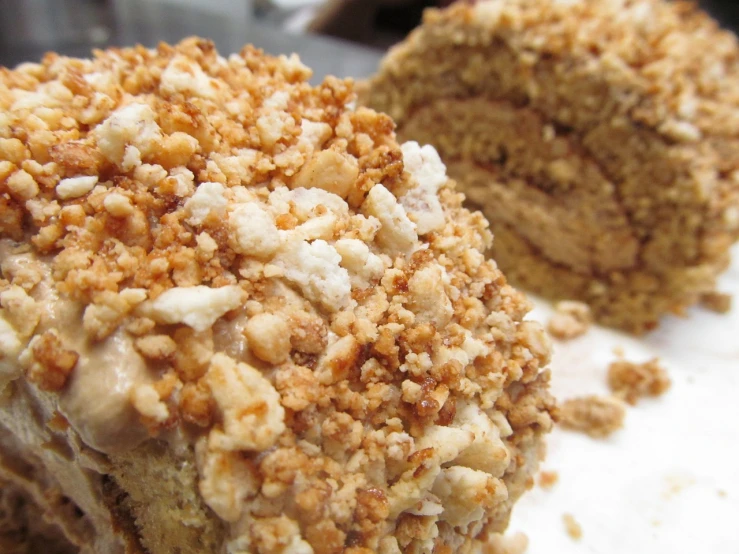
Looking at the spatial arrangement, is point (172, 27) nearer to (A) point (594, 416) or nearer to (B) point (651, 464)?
(A) point (594, 416)

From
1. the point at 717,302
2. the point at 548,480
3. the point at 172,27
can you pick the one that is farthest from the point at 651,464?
the point at 172,27

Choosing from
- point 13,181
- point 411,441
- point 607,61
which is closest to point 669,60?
point 607,61

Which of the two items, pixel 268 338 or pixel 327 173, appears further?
pixel 327 173

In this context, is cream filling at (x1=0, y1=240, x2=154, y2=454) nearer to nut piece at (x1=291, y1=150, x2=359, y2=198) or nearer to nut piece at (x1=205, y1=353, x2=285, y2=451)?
nut piece at (x1=205, y1=353, x2=285, y2=451)

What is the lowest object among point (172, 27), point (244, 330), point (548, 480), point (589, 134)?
point (548, 480)

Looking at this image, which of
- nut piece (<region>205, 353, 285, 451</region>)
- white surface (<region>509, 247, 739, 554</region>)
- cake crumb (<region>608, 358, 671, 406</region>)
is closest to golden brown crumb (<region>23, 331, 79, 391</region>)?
nut piece (<region>205, 353, 285, 451</region>)

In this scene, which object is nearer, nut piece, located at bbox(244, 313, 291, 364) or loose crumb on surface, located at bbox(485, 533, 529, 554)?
nut piece, located at bbox(244, 313, 291, 364)

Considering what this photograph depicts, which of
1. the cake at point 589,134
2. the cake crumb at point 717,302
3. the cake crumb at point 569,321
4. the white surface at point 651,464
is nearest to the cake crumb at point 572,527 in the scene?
the white surface at point 651,464
